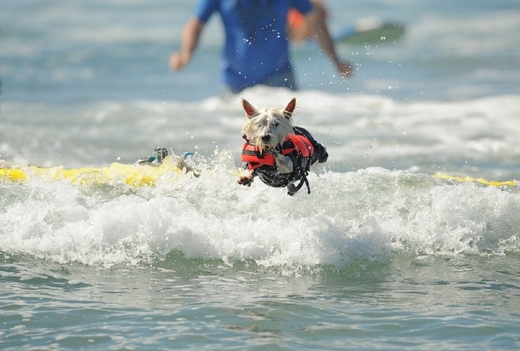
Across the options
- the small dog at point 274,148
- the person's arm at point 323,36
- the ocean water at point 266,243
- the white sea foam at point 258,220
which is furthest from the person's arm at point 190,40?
the small dog at point 274,148

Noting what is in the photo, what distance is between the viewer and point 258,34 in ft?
33.7

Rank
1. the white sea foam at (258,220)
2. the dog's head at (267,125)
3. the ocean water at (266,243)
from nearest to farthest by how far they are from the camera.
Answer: the ocean water at (266,243) < the dog's head at (267,125) < the white sea foam at (258,220)

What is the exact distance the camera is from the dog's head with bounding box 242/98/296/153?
5621 millimetres

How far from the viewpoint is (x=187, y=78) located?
18594 millimetres

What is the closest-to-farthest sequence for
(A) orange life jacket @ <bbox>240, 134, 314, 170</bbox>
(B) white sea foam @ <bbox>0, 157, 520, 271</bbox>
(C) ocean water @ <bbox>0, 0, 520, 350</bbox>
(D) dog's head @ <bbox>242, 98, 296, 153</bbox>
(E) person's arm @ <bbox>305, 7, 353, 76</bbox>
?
(C) ocean water @ <bbox>0, 0, 520, 350</bbox>
(D) dog's head @ <bbox>242, 98, 296, 153</bbox>
(A) orange life jacket @ <bbox>240, 134, 314, 170</bbox>
(B) white sea foam @ <bbox>0, 157, 520, 271</bbox>
(E) person's arm @ <bbox>305, 7, 353, 76</bbox>

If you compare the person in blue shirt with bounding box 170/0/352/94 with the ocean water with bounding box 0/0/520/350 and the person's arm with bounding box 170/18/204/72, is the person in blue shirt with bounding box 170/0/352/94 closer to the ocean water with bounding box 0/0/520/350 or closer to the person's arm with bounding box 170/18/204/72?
the person's arm with bounding box 170/18/204/72

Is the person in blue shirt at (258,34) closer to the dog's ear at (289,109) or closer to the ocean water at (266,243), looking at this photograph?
the ocean water at (266,243)

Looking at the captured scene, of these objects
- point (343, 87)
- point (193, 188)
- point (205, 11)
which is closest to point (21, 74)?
point (343, 87)

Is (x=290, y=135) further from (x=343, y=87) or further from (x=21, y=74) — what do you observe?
(x=21, y=74)

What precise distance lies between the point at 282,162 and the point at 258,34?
15.3 feet

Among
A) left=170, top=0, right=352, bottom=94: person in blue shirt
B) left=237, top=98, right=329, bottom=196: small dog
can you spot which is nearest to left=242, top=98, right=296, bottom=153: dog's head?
left=237, top=98, right=329, bottom=196: small dog

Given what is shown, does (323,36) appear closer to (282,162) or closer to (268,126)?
(282,162)

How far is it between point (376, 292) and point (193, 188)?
2.14m

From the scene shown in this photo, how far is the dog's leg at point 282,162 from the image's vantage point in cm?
583
